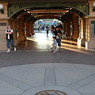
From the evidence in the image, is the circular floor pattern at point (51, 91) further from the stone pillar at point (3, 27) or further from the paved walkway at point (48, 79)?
the stone pillar at point (3, 27)

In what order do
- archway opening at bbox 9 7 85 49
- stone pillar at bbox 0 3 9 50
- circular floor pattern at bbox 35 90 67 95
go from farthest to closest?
archway opening at bbox 9 7 85 49 → stone pillar at bbox 0 3 9 50 → circular floor pattern at bbox 35 90 67 95

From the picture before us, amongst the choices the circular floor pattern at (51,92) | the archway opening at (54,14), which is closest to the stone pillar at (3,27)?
the archway opening at (54,14)

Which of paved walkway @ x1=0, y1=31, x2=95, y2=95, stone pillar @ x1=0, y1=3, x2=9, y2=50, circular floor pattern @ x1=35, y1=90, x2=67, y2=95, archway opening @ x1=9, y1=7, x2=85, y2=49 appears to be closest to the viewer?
circular floor pattern @ x1=35, y1=90, x2=67, y2=95

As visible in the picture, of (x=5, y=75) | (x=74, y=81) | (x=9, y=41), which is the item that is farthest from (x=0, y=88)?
(x=9, y=41)

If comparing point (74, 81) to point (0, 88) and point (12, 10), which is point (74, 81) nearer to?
point (0, 88)

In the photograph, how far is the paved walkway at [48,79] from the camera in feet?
18.5

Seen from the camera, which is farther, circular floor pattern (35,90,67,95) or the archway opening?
the archway opening

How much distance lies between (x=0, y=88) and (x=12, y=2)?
8740 mm

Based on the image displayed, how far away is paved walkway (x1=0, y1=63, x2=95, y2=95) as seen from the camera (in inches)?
222

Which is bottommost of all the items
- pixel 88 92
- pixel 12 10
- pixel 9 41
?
pixel 88 92

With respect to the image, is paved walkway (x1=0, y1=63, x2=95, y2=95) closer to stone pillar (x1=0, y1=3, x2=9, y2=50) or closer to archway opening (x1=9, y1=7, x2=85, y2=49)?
stone pillar (x1=0, y1=3, x2=9, y2=50)

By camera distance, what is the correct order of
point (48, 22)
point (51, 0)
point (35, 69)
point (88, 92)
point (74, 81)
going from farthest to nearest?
point (48, 22) → point (51, 0) → point (35, 69) → point (74, 81) → point (88, 92)

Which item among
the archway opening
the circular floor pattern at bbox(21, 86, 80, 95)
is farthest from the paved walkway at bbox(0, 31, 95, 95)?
the archway opening

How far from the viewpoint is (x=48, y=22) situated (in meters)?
59.1
